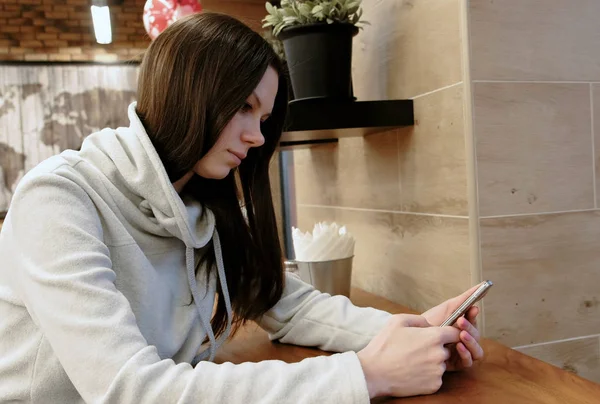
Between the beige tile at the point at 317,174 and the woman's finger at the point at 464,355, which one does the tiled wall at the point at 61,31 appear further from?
the woman's finger at the point at 464,355

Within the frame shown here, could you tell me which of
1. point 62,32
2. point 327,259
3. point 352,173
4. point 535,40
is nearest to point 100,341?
point 327,259

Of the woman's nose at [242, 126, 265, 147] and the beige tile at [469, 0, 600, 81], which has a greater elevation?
the beige tile at [469, 0, 600, 81]

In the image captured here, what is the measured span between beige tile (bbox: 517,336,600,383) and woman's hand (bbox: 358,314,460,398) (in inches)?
19.7

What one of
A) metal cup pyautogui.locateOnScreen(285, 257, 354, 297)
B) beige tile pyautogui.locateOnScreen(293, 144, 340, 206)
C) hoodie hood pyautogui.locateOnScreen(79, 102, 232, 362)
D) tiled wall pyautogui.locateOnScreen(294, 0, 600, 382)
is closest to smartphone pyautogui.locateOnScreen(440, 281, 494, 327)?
tiled wall pyautogui.locateOnScreen(294, 0, 600, 382)

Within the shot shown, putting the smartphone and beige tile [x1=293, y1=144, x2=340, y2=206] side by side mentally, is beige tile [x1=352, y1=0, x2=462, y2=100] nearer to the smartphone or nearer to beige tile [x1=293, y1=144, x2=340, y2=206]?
beige tile [x1=293, y1=144, x2=340, y2=206]

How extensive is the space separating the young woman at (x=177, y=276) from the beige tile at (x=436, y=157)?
34cm

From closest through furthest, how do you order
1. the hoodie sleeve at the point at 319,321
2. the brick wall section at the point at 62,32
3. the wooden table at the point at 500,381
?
1. the wooden table at the point at 500,381
2. the hoodie sleeve at the point at 319,321
3. the brick wall section at the point at 62,32

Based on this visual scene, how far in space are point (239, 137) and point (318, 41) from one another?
0.54 meters

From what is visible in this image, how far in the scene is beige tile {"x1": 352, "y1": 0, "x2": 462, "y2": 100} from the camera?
1178mm

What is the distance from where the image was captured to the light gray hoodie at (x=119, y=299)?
635 millimetres

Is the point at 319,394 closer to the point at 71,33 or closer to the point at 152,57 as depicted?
the point at 152,57

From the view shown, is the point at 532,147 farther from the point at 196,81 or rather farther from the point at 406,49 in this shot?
the point at 196,81

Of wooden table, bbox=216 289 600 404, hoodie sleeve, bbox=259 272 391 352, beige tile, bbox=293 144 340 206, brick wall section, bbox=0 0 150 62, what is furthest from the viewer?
brick wall section, bbox=0 0 150 62

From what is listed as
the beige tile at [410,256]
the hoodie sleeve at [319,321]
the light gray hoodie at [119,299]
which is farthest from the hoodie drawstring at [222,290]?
the beige tile at [410,256]
